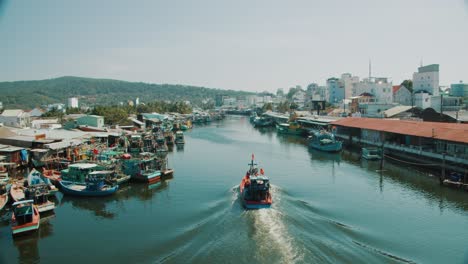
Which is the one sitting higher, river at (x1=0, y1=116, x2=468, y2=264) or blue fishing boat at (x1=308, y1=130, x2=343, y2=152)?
blue fishing boat at (x1=308, y1=130, x2=343, y2=152)

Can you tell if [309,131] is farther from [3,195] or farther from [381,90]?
[3,195]

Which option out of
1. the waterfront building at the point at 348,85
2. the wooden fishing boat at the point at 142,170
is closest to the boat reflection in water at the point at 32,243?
the wooden fishing boat at the point at 142,170

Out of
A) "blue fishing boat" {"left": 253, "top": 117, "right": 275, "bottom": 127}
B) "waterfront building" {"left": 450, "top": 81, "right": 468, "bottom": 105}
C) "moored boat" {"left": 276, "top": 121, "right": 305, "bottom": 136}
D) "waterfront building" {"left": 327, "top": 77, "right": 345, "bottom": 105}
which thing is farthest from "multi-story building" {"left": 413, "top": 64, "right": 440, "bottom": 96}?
"blue fishing boat" {"left": 253, "top": 117, "right": 275, "bottom": 127}

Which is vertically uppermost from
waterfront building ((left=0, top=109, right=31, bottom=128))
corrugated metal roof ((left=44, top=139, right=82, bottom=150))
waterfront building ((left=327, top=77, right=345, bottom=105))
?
waterfront building ((left=327, top=77, right=345, bottom=105))

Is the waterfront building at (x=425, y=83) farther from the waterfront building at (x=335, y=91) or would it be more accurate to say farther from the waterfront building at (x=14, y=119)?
the waterfront building at (x=14, y=119)

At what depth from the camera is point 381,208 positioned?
1895 centimetres

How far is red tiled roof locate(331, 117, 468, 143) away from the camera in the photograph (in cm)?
2552

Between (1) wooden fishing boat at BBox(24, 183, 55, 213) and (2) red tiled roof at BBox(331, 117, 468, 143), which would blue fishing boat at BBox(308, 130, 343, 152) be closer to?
(2) red tiled roof at BBox(331, 117, 468, 143)

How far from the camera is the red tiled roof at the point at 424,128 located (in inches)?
1005

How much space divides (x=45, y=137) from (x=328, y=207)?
28.6 metres

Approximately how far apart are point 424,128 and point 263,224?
69.4 ft

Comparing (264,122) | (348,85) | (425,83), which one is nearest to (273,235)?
(425,83)

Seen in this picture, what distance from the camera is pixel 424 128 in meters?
29.8

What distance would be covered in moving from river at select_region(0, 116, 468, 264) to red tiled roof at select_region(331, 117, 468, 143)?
3466mm
